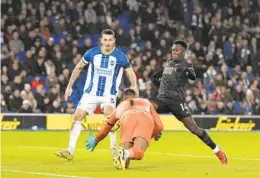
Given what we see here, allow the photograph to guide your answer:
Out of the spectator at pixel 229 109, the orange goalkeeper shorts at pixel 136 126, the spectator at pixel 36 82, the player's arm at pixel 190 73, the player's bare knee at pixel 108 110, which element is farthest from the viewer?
the spectator at pixel 229 109

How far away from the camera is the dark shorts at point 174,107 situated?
14.8 m

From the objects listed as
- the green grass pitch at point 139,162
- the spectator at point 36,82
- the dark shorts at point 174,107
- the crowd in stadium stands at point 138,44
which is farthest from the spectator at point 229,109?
the dark shorts at point 174,107

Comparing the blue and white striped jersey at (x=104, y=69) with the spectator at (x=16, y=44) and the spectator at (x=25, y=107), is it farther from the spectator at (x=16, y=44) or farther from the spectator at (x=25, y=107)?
the spectator at (x=16, y=44)

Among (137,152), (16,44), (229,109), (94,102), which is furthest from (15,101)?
(137,152)

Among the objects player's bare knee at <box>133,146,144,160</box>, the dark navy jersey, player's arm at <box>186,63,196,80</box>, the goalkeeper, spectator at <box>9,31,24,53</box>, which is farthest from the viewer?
spectator at <box>9,31,24,53</box>

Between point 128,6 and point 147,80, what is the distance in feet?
18.1

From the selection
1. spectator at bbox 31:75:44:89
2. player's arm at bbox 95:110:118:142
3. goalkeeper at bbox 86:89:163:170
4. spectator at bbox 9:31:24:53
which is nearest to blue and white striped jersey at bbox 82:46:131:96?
player's arm at bbox 95:110:118:142

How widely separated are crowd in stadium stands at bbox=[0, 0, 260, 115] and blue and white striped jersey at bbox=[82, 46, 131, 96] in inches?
477

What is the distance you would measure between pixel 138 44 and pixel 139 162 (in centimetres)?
1821

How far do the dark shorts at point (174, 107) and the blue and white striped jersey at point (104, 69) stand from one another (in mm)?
994

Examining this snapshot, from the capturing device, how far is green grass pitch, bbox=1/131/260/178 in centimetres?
1224

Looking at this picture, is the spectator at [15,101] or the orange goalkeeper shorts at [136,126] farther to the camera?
the spectator at [15,101]

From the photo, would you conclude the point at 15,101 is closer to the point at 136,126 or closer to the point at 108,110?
the point at 108,110

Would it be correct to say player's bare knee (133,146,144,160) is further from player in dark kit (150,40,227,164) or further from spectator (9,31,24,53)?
spectator (9,31,24,53)
